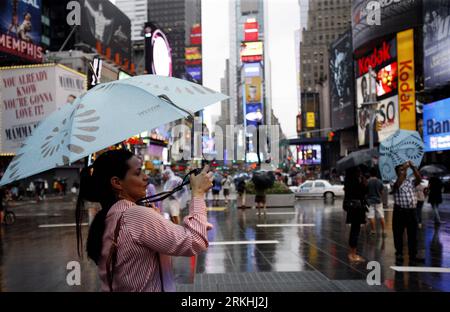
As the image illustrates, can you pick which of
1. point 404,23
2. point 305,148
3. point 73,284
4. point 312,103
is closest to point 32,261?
point 73,284

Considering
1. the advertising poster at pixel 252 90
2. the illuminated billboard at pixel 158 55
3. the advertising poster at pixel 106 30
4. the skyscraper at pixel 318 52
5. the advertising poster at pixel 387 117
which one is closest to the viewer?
the illuminated billboard at pixel 158 55

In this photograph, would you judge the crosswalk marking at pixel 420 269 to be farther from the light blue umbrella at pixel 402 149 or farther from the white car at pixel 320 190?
the white car at pixel 320 190

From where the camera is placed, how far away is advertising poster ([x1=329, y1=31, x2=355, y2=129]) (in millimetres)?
60594

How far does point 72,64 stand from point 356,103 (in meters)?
38.4

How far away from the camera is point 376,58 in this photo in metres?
49.1

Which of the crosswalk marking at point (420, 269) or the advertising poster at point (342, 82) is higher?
the advertising poster at point (342, 82)

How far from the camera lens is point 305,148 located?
91562mm

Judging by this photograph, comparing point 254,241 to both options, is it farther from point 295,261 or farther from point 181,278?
point 181,278

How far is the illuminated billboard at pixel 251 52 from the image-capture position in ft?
539

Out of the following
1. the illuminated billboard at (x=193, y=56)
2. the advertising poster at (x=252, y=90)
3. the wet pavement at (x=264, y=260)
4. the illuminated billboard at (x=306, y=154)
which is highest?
the illuminated billboard at (x=193, y=56)

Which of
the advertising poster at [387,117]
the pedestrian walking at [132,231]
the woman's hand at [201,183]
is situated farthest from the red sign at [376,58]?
the pedestrian walking at [132,231]

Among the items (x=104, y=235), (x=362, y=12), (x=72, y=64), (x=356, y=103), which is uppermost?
(x=362, y=12)

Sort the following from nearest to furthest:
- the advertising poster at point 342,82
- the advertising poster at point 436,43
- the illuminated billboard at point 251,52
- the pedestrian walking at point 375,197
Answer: the pedestrian walking at point 375,197
the advertising poster at point 436,43
the advertising poster at point 342,82
the illuminated billboard at point 251,52

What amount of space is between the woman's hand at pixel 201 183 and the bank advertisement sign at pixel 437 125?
37.4 m
